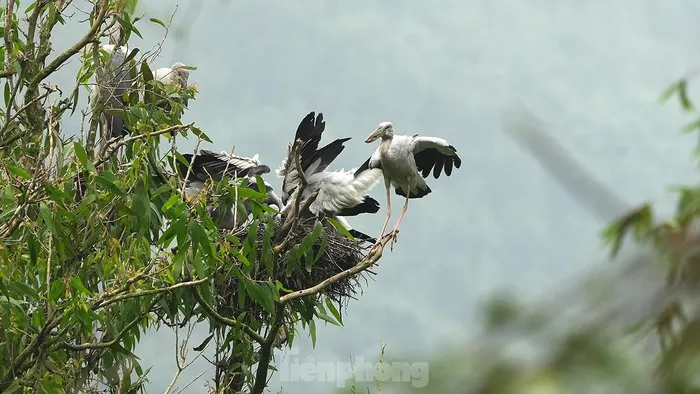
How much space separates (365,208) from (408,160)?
419mm

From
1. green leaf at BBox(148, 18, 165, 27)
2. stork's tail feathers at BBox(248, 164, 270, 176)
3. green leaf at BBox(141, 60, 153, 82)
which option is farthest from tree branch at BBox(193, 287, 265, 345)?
stork's tail feathers at BBox(248, 164, 270, 176)

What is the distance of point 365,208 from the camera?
202 inches

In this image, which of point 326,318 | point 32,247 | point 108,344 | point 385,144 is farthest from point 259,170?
point 32,247

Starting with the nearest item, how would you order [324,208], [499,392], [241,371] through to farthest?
1. [499,392]
2. [241,371]
3. [324,208]

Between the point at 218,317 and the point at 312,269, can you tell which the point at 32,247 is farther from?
the point at 312,269

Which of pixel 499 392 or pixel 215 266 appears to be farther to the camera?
pixel 215 266

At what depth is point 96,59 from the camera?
121 inches

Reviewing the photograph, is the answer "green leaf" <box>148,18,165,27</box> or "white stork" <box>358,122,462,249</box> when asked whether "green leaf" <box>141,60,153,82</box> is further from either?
"white stork" <box>358,122,462,249</box>

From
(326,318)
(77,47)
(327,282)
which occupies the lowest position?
(327,282)

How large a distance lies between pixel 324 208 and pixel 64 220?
2.27m

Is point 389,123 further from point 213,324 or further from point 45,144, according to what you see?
point 45,144

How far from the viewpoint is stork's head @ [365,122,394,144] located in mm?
4934

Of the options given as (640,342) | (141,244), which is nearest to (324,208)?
(141,244)

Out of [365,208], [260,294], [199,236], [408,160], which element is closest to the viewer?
[199,236]
